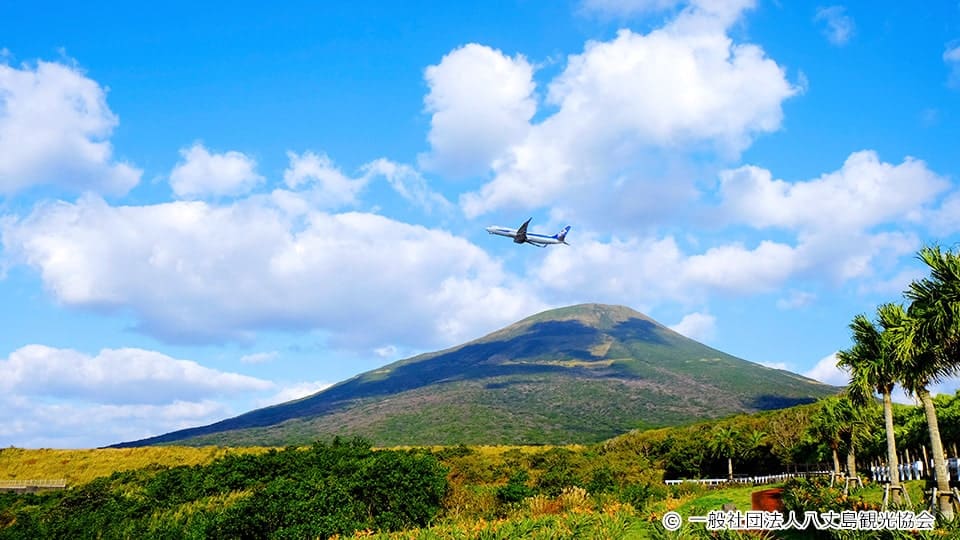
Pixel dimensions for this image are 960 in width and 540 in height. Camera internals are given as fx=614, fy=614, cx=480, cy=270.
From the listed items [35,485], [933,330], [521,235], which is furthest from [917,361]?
[35,485]

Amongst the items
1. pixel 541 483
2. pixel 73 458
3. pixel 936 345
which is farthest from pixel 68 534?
pixel 73 458

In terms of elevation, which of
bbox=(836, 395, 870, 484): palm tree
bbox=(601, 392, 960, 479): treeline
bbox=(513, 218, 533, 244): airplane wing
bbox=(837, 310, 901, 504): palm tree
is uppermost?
bbox=(513, 218, 533, 244): airplane wing

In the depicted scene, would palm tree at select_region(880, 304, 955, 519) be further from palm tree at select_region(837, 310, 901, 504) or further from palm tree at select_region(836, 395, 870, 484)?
palm tree at select_region(836, 395, 870, 484)

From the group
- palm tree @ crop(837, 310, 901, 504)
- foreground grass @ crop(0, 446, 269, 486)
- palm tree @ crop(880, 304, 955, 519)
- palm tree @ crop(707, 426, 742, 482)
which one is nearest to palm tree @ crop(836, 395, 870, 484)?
palm tree @ crop(837, 310, 901, 504)

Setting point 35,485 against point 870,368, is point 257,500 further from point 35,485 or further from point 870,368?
point 35,485

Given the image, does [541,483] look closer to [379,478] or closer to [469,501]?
[469,501]

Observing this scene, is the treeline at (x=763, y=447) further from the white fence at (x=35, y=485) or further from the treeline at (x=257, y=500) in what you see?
the white fence at (x=35, y=485)

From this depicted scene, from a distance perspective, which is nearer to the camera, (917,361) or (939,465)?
(939,465)
